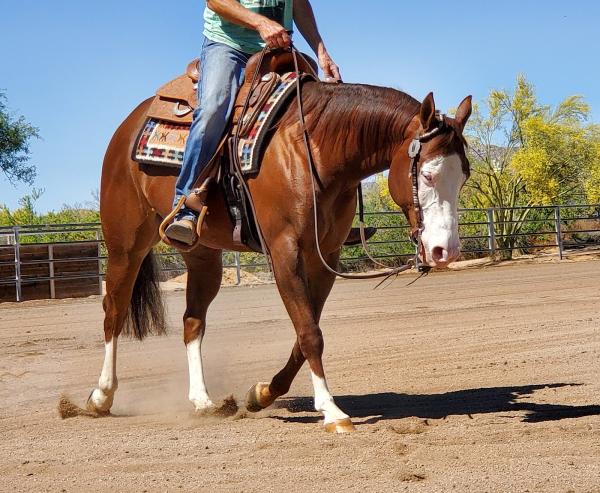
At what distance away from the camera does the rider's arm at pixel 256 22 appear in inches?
206

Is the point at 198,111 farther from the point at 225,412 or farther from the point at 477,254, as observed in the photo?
the point at 477,254

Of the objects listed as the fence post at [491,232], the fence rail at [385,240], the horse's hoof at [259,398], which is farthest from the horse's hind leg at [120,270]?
the fence post at [491,232]

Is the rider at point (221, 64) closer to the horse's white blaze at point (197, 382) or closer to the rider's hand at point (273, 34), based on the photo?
the rider's hand at point (273, 34)

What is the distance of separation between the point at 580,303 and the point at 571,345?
409 cm

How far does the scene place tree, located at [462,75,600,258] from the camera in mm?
31203

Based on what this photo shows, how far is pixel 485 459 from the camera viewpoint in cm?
362

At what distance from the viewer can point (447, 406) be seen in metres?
5.18

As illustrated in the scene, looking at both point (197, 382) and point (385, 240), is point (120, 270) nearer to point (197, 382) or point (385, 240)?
point (197, 382)

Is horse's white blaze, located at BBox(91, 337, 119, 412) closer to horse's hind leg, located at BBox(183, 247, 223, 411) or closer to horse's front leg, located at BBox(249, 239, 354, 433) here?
horse's hind leg, located at BBox(183, 247, 223, 411)

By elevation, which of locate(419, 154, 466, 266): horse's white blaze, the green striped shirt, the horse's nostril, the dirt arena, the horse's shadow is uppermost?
the green striped shirt

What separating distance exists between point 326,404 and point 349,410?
79 cm

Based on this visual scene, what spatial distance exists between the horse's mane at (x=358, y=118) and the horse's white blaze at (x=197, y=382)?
192 centimetres

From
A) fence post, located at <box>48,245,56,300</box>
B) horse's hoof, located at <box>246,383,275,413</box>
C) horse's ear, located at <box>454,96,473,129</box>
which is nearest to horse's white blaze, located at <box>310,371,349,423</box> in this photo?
horse's hoof, located at <box>246,383,275,413</box>

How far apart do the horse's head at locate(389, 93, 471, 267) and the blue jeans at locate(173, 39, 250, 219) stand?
1.42 m
